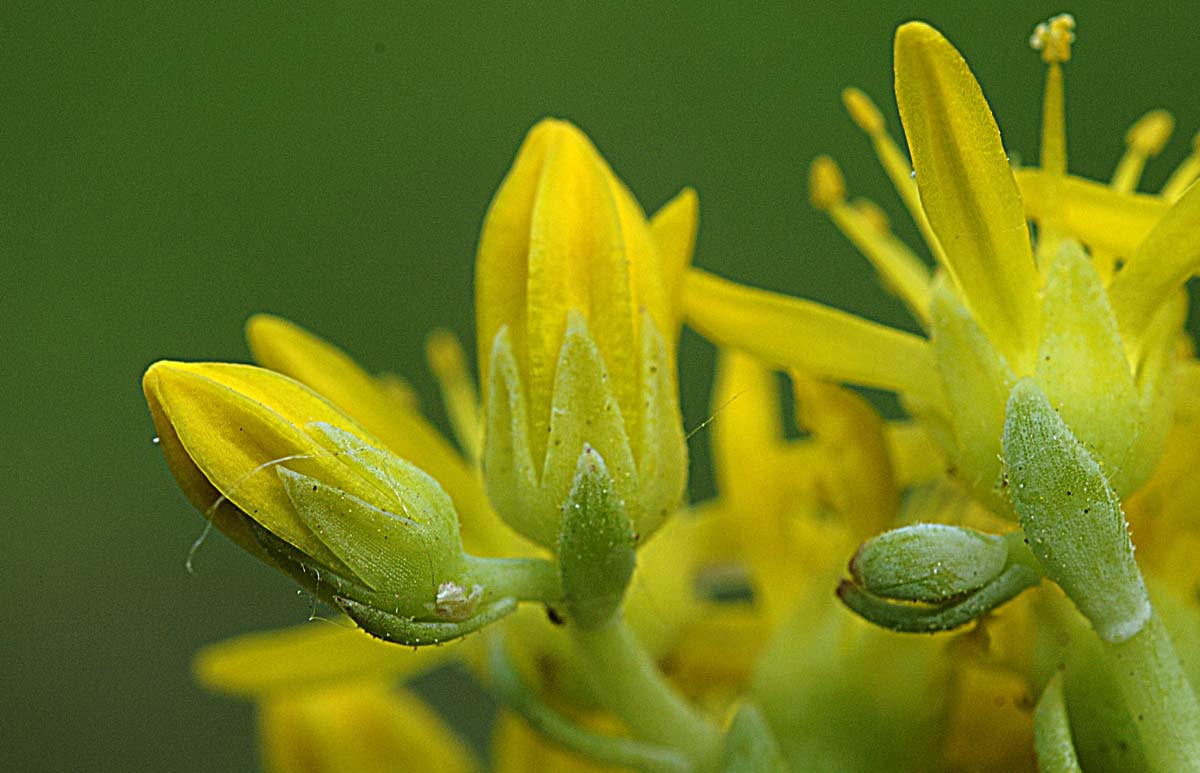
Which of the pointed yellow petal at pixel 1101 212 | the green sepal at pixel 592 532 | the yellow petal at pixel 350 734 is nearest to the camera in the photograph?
the green sepal at pixel 592 532

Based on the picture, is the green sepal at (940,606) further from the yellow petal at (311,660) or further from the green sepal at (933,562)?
the yellow petal at (311,660)

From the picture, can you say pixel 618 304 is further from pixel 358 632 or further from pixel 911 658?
pixel 358 632

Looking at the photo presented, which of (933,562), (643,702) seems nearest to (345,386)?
(643,702)

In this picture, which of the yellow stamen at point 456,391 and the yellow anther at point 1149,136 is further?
A: the yellow stamen at point 456,391

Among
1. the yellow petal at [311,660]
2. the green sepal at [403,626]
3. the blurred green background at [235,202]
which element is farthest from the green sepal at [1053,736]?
the blurred green background at [235,202]

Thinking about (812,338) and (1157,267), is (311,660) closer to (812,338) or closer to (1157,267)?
(812,338)

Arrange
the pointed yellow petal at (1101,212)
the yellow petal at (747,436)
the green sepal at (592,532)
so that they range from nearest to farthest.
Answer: the green sepal at (592,532), the pointed yellow petal at (1101,212), the yellow petal at (747,436)

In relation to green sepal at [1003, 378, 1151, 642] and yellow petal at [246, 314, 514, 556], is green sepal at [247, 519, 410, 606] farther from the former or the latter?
green sepal at [1003, 378, 1151, 642]

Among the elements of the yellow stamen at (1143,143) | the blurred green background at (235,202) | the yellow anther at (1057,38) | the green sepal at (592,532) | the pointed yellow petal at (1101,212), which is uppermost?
the yellow anther at (1057,38)
